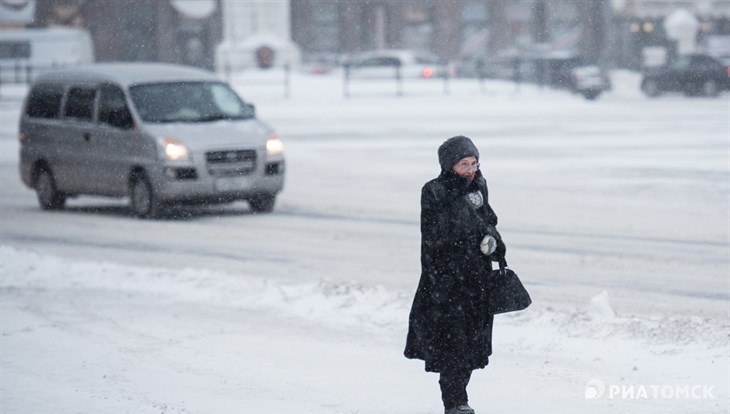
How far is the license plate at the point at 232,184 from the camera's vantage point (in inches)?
610

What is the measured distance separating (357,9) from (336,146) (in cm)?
4266

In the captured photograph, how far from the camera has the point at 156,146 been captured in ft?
50.6

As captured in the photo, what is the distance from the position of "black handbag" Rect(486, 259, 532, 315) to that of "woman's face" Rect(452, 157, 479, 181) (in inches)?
16.0

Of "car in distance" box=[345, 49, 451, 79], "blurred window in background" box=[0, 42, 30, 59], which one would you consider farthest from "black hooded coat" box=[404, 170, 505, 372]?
"blurred window in background" box=[0, 42, 30, 59]

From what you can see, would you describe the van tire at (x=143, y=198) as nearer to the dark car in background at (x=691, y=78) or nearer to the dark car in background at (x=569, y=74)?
the dark car in background at (x=569, y=74)

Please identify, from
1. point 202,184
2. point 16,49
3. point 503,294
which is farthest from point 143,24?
point 503,294

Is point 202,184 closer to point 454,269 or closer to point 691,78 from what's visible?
point 454,269

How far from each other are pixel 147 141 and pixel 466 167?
394 inches

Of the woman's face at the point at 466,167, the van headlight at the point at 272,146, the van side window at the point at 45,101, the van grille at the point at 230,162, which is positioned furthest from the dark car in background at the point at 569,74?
the woman's face at the point at 466,167

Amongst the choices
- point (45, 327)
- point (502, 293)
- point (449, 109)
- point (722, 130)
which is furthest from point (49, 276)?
point (449, 109)

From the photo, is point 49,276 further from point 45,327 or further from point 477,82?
point 477,82

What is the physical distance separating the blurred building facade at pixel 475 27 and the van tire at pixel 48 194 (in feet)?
163

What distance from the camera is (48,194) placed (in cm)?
1708

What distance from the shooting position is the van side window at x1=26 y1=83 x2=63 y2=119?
1733cm
